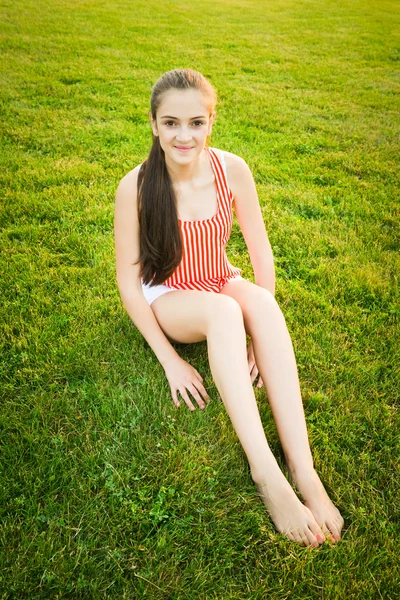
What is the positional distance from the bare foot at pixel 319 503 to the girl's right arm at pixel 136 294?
647 mm

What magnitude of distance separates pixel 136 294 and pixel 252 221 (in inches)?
32.1

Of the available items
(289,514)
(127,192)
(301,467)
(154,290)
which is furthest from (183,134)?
(289,514)

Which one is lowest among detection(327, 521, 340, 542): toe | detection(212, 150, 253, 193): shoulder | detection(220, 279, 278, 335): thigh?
detection(327, 521, 340, 542): toe

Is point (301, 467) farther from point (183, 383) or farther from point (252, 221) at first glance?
point (252, 221)

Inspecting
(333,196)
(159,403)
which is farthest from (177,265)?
(333,196)

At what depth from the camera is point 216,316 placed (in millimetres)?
2221

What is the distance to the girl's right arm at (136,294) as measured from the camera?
2416 millimetres

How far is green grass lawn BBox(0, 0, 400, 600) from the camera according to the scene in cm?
180

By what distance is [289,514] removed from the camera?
1890 mm

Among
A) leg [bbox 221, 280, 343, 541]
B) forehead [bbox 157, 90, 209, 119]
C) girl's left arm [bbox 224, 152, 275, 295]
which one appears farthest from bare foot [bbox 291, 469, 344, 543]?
forehead [bbox 157, 90, 209, 119]

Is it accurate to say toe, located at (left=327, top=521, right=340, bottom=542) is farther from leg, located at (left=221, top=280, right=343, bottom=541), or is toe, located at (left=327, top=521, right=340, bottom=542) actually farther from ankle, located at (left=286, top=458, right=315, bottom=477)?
ankle, located at (left=286, top=458, right=315, bottom=477)

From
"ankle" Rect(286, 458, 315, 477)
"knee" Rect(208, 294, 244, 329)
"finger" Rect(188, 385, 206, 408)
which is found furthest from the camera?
"finger" Rect(188, 385, 206, 408)

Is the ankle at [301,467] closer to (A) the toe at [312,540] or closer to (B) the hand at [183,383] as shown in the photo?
(A) the toe at [312,540]

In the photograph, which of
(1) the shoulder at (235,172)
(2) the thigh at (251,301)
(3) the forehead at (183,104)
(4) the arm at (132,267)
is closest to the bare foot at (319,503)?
(2) the thigh at (251,301)
